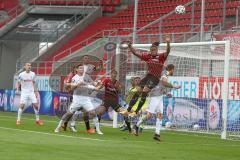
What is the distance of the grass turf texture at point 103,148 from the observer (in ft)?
42.4

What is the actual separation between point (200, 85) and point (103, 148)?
29.4 ft

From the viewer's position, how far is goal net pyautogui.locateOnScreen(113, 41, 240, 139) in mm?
21141

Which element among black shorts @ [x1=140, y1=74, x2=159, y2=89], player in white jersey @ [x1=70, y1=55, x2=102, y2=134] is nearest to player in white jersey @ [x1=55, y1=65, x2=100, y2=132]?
player in white jersey @ [x1=70, y1=55, x2=102, y2=134]

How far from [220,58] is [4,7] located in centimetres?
2644

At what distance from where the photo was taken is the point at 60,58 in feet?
131

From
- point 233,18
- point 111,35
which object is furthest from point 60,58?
point 233,18

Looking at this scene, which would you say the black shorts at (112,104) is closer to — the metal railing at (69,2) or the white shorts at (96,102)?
the white shorts at (96,102)

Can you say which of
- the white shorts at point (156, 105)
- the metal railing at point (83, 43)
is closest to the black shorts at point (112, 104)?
the white shorts at point (156, 105)

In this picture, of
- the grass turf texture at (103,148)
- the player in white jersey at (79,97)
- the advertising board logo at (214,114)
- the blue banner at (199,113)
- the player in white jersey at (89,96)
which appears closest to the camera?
the grass turf texture at (103,148)

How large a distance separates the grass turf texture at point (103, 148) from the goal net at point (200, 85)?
84.4 inches

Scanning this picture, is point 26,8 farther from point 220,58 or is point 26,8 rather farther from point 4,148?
point 4,148

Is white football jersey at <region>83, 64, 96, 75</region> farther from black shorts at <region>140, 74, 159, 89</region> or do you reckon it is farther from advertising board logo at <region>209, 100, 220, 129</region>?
advertising board logo at <region>209, 100, 220, 129</region>

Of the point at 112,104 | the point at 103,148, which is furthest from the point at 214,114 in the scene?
the point at 103,148

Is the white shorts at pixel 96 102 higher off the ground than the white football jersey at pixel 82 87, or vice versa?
the white football jersey at pixel 82 87
